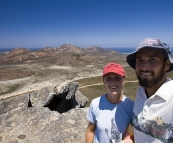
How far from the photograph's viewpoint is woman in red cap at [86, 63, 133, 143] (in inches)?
187

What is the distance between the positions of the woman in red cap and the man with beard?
616 mm

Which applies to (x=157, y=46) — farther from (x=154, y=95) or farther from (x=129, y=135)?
(x=129, y=135)

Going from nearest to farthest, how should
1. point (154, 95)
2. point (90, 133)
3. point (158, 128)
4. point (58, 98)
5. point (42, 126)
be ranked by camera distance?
point (158, 128) < point (154, 95) < point (90, 133) < point (42, 126) < point (58, 98)

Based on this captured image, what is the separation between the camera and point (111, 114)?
15.7 ft

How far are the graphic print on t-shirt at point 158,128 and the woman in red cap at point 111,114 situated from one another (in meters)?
0.92

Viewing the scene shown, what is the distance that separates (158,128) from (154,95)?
710 mm

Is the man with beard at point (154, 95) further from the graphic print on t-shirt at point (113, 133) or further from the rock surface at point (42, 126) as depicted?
the rock surface at point (42, 126)

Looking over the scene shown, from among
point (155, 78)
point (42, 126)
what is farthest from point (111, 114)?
point (42, 126)

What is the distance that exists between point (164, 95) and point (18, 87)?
153ft

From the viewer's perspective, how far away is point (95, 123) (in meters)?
5.02

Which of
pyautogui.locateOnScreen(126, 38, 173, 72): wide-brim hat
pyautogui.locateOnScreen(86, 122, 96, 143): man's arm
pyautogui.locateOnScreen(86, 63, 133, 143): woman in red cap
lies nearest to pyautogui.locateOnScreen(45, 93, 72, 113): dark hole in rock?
pyautogui.locateOnScreen(86, 122, 96, 143): man's arm

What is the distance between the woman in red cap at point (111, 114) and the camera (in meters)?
4.75

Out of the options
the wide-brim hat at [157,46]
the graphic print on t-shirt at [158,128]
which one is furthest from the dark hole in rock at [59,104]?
the wide-brim hat at [157,46]

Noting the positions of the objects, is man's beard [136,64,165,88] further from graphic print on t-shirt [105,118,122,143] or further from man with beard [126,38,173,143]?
graphic print on t-shirt [105,118,122,143]
